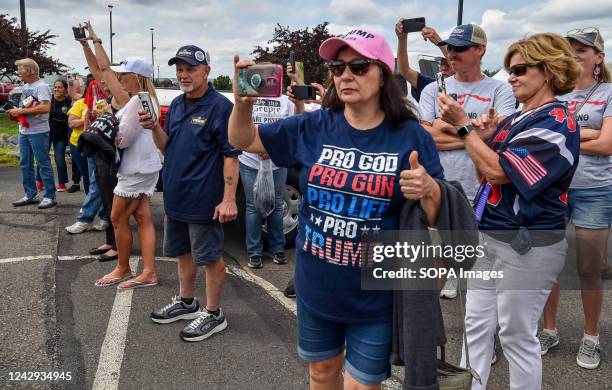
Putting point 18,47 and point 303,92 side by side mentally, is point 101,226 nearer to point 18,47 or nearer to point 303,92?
point 303,92

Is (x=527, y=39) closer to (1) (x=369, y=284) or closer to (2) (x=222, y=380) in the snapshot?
(1) (x=369, y=284)

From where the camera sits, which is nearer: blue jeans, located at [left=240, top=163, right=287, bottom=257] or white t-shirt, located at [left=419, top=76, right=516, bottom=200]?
white t-shirt, located at [left=419, top=76, right=516, bottom=200]

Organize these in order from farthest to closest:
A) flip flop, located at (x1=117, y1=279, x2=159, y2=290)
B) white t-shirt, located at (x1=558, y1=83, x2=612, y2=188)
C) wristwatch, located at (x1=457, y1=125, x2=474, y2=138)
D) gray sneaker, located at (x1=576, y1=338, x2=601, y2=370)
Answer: flip flop, located at (x1=117, y1=279, x2=159, y2=290) < white t-shirt, located at (x1=558, y1=83, x2=612, y2=188) < gray sneaker, located at (x1=576, y1=338, x2=601, y2=370) < wristwatch, located at (x1=457, y1=125, x2=474, y2=138)

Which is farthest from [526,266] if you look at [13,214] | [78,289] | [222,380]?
[13,214]

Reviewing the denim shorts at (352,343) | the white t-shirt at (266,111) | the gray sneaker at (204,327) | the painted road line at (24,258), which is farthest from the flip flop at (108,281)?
the denim shorts at (352,343)

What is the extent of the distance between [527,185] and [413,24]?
193 centimetres

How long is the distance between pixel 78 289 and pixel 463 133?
327cm

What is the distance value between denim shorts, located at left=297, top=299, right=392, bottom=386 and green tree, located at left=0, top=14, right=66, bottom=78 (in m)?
22.3

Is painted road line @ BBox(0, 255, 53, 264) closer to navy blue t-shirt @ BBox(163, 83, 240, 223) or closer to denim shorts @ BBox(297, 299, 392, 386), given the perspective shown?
navy blue t-shirt @ BBox(163, 83, 240, 223)

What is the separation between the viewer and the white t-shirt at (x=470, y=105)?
3.14m

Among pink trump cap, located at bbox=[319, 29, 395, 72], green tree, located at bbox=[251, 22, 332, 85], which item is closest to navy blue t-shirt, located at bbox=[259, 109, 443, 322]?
pink trump cap, located at bbox=[319, 29, 395, 72]

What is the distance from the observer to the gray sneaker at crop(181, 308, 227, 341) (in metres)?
3.29

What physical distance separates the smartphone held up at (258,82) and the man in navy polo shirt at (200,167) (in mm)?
1273

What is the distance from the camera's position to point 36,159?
6.94 meters
